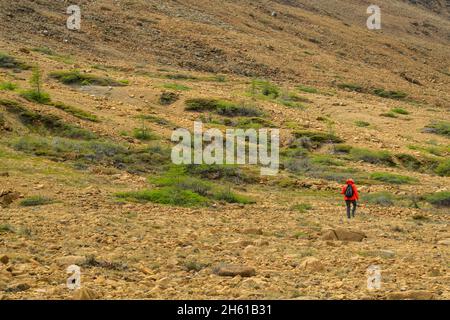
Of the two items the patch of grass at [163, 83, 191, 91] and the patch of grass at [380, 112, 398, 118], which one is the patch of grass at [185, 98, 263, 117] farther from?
the patch of grass at [380, 112, 398, 118]

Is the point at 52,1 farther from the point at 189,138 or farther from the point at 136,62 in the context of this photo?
the point at 189,138

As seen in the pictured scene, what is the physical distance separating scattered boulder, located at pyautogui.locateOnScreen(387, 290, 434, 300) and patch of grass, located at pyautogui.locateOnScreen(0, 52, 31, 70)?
23.5 meters

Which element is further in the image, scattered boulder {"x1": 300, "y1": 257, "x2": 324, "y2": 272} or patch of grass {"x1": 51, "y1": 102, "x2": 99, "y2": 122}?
patch of grass {"x1": 51, "y1": 102, "x2": 99, "y2": 122}

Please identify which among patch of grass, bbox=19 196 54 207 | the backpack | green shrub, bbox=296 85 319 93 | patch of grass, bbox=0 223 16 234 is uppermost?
green shrub, bbox=296 85 319 93

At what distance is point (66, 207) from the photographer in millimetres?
12781

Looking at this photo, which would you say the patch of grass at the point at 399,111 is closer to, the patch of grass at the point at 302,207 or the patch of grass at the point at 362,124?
the patch of grass at the point at 362,124

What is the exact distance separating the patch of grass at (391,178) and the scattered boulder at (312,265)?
34.7ft

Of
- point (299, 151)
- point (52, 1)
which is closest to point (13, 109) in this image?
point (299, 151)

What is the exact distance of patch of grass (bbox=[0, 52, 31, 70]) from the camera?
28844 mm

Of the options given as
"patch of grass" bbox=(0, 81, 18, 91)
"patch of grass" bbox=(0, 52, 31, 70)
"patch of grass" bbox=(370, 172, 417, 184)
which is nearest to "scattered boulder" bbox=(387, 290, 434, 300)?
"patch of grass" bbox=(370, 172, 417, 184)

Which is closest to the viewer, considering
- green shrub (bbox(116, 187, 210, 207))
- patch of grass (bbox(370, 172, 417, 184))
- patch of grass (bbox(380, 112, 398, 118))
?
green shrub (bbox(116, 187, 210, 207))

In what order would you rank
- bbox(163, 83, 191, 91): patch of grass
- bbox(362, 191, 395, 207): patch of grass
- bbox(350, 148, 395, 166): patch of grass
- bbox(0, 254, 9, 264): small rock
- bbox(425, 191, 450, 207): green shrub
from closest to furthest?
1. bbox(0, 254, 9, 264): small rock
2. bbox(362, 191, 395, 207): patch of grass
3. bbox(425, 191, 450, 207): green shrub
4. bbox(350, 148, 395, 166): patch of grass
5. bbox(163, 83, 191, 91): patch of grass

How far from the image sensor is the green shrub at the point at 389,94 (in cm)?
3891

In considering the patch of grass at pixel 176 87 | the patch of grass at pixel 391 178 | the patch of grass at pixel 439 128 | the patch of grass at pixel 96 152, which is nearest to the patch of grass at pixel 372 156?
the patch of grass at pixel 391 178
